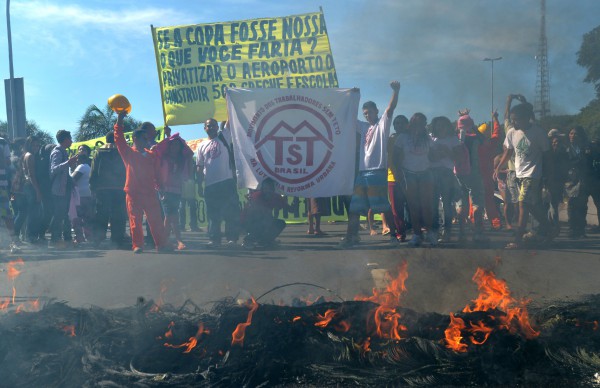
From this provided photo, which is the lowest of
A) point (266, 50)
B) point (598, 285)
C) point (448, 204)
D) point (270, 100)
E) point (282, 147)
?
point (598, 285)

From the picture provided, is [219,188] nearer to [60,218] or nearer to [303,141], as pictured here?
[303,141]

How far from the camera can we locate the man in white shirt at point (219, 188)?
9.61 meters

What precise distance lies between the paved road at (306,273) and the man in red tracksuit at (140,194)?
329 millimetres

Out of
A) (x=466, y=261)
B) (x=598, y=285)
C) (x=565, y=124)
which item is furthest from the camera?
(x=565, y=124)

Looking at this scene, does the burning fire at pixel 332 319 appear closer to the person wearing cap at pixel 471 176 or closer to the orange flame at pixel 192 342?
the orange flame at pixel 192 342

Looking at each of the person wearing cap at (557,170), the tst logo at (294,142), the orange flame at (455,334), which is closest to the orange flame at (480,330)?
the orange flame at (455,334)

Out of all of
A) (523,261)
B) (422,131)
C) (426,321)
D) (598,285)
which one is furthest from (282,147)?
(426,321)

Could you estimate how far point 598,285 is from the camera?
5.91m

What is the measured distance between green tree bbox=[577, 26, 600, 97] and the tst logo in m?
4.36

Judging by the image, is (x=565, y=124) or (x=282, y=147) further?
(x=282, y=147)

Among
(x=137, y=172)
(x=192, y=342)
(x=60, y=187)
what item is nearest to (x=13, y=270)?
(x=137, y=172)

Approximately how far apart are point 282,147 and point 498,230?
4171 mm

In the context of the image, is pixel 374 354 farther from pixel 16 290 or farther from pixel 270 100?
pixel 270 100

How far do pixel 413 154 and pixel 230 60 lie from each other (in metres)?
5.00
